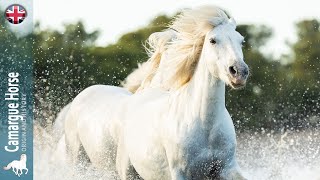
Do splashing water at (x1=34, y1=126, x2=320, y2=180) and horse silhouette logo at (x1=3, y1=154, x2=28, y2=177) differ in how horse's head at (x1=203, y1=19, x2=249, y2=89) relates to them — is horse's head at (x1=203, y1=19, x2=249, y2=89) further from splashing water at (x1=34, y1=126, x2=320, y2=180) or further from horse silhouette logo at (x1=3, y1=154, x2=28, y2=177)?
horse silhouette logo at (x1=3, y1=154, x2=28, y2=177)

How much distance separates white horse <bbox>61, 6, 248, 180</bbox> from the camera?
6312 millimetres

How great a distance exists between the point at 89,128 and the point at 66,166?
60 cm

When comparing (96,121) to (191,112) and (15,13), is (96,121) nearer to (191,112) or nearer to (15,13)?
(191,112)

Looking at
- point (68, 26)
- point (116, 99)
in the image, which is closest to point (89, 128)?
point (116, 99)

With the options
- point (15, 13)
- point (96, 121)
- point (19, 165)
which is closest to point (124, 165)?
point (96, 121)

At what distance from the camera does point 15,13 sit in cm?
1020

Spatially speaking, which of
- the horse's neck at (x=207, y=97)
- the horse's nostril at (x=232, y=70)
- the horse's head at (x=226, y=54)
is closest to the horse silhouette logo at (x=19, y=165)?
the horse's neck at (x=207, y=97)

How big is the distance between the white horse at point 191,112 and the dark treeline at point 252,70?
8.93m

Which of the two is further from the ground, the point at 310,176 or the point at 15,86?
the point at 15,86

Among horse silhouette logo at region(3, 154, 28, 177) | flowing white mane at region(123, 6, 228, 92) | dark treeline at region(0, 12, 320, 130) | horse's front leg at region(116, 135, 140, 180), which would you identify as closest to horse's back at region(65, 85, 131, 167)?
horse's front leg at region(116, 135, 140, 180)

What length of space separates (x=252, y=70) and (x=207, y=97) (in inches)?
485

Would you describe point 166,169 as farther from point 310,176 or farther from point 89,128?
point 310,176

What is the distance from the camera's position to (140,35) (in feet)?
71.2

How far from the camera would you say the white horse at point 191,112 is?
6.31 m
